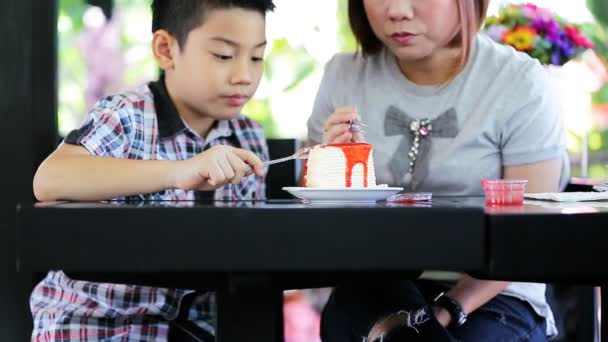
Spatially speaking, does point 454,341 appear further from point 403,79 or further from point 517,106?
point 403,79

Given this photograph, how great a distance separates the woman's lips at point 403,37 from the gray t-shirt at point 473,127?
0.14 m

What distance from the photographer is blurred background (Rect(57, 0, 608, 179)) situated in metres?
3.07

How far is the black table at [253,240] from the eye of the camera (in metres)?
0.91

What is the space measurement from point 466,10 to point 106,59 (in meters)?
1.64

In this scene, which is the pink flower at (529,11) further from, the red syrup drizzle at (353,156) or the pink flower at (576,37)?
the red syrup drizzle at (353,156)

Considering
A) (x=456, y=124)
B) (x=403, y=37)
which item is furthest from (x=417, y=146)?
(x=403, y=37)

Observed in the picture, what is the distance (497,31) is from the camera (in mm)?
2545

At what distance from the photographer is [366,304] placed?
58.7 inches

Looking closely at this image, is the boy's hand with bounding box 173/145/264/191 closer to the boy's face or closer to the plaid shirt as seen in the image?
the plaid shirt

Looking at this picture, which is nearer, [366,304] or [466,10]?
[366,304]

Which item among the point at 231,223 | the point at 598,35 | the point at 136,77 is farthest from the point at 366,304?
the point at 598,35

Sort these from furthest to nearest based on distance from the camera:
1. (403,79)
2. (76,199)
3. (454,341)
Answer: (403,79) < (454,341) < (76,199)

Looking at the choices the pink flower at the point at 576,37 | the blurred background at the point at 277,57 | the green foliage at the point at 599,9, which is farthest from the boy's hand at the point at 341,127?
the green foliage at the point at 599,9

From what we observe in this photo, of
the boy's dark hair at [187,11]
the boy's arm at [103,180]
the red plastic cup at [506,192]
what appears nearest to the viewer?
the red plastic cup at [506,192]
